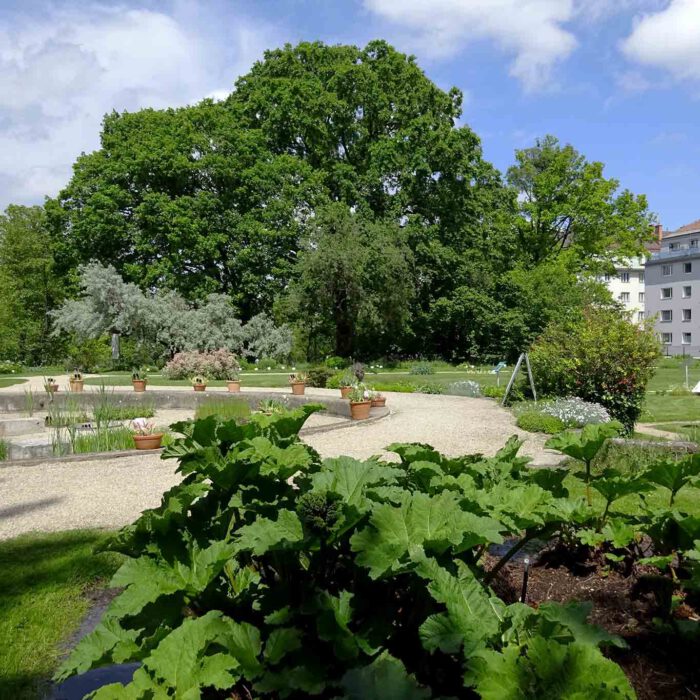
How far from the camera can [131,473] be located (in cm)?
766

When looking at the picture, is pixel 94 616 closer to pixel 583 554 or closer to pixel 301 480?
pixel 301 480

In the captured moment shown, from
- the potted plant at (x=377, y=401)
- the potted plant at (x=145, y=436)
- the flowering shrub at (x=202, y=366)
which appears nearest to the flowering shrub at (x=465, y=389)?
the potted plant at (x=377, y=401)

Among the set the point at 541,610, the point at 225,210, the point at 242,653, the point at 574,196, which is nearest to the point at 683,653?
the point at 541,610

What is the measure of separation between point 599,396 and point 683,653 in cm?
871

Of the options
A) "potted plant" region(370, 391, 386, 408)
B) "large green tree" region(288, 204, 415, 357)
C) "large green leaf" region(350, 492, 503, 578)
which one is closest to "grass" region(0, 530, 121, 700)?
"large green leaf" region(350, 492, 503, 578)

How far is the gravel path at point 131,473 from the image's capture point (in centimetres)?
592

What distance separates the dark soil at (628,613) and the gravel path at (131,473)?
3.31 meters

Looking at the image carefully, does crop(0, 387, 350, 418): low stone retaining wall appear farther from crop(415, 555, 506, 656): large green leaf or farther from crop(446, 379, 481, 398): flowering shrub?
crop(415, 555, 506, 656): large green leaf

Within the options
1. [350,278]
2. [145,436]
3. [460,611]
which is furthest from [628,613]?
[350,278]

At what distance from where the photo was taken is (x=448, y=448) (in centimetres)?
893

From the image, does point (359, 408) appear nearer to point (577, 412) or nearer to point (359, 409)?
point (359, 409)

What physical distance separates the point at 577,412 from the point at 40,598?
8.31m

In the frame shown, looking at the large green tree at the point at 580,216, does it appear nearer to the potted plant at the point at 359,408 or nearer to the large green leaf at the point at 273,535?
the potted plant at the point at 359,408

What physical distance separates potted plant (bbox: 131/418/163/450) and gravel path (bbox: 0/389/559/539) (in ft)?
1.45
